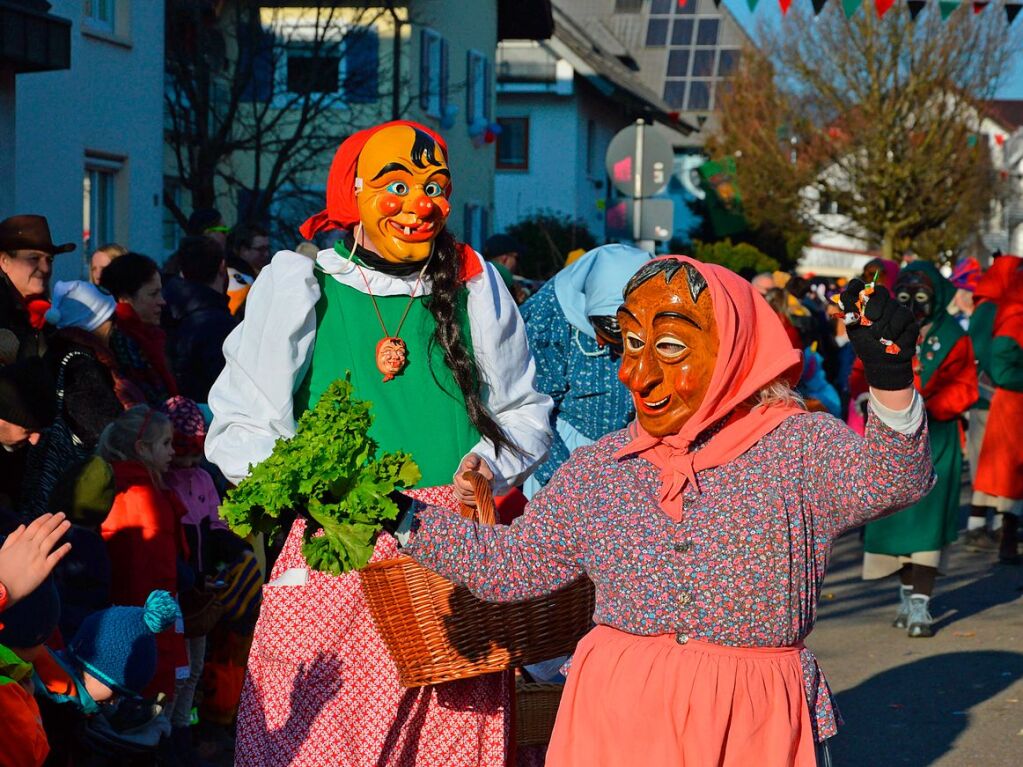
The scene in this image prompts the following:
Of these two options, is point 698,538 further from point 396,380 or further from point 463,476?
point 396,380

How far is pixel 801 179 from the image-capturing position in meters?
52.0

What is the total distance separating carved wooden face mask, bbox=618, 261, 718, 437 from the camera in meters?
3.60

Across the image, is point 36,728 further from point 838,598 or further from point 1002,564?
point 1002,564

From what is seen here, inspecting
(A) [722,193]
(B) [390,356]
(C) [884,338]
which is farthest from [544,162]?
(C) [884,338]

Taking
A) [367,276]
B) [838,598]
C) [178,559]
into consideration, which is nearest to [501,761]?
[367,276]

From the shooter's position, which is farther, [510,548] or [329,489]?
[510,548]

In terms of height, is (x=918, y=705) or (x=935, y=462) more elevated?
(x=935, y=462)

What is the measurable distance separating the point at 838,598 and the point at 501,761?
6722mm

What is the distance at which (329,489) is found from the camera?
3.58 metres

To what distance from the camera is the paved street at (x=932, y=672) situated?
7.31m

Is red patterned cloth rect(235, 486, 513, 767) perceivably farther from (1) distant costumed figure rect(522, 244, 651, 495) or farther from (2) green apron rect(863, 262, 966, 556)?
(2) green apron rect(863, 262, 966, 556)

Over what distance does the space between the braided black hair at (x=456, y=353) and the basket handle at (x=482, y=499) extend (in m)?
0.35

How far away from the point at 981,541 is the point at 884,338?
34.0 ft

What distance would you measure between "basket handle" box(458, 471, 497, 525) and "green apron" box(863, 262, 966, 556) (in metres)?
5.53
